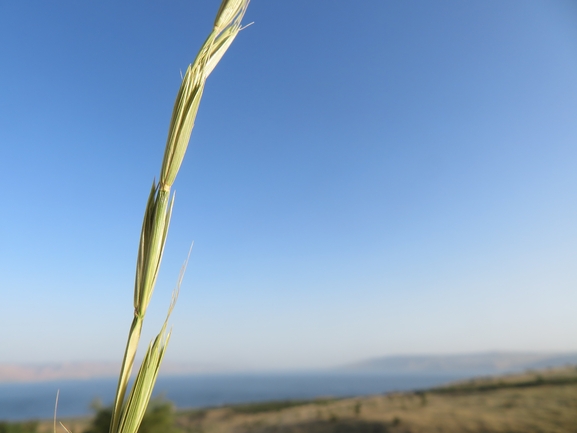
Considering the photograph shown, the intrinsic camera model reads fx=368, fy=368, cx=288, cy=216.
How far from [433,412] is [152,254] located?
51.0 ft

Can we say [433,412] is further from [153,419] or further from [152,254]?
[152,254]

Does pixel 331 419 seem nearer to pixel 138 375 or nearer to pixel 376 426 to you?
pixel 376 426

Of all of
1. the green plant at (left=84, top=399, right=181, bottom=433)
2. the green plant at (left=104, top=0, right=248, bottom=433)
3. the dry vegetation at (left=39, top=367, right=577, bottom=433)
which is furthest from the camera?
the dry vegetation at (left=39, top=367, right=577, bottom=433)

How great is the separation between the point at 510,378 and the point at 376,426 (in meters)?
10.1

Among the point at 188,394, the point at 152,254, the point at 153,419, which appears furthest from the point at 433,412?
the point at 188,394

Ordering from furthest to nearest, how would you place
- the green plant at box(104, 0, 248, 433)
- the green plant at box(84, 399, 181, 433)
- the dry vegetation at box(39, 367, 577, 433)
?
the dry vegetation at box(39, 367, 577, 433) < the green plant at box(84, 399, 181, 433) < the green plant at box(104, 0, 248, 433)

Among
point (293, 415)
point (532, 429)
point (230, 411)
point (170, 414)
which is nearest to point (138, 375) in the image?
point (170, 414)

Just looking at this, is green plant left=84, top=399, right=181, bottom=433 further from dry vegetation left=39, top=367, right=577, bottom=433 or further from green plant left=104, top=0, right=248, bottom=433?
green plant left=104, top=0, right=248, bottom=433

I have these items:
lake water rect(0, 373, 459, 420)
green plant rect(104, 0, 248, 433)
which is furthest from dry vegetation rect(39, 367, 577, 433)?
green plant rect(104, 0, 248, 433)

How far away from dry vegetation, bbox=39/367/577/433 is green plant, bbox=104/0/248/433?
1116 cm

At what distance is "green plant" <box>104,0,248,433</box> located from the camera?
0.36 meters

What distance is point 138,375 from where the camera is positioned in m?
0.38

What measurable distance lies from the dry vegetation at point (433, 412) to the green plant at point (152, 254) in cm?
1116

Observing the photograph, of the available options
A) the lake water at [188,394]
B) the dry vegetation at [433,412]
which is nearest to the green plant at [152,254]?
the lake water at [188,394]
